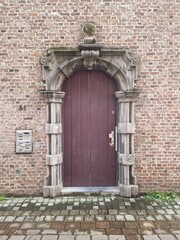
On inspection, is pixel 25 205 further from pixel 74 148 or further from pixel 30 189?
pixel 74 148

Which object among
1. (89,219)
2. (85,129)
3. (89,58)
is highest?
(89,58)

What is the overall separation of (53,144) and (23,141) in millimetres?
686

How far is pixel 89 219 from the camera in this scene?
4.10 m

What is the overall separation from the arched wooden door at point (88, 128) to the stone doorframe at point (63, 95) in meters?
0.25

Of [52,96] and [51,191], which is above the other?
[52,96]

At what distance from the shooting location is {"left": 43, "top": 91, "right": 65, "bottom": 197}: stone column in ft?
17.0

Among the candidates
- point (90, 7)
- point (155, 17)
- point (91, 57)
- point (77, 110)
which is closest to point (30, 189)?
point (77, 110)

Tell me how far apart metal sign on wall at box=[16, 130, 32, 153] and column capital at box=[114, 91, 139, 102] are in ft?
7.18

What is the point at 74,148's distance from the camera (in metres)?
5.53

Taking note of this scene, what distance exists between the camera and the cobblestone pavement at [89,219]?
3.62m

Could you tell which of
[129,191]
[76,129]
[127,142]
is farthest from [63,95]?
[129,191]

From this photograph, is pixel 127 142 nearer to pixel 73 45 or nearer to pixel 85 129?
pixel 85 129

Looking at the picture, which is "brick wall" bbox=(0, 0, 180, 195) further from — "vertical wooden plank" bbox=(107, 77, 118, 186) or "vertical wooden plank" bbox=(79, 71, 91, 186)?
"vertical wooden plank" bbox=(79, 71, 91, 186)

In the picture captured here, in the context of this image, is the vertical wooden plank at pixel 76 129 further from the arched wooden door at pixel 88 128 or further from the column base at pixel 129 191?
the column base at pixel 129 191
